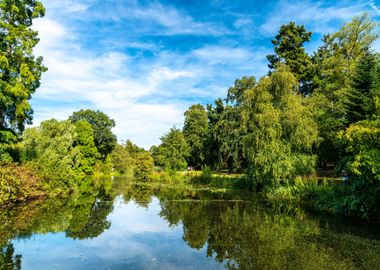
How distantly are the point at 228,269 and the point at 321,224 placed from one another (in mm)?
6957

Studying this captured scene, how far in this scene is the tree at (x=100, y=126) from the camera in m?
57.7

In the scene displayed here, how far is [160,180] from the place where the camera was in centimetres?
3819

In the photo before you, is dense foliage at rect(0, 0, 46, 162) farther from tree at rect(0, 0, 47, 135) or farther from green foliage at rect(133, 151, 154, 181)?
Result: green foliage at rect(133, 151, 154, 181)

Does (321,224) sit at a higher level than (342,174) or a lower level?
lower

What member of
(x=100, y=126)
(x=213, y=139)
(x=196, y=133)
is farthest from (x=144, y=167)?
(x=100, y=126)

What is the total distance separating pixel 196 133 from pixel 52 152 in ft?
112

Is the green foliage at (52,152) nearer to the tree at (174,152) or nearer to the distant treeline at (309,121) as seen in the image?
the tree at (174,152)

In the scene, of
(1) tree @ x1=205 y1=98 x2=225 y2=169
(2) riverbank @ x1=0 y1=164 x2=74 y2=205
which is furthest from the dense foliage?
(1) tree @ x1=205 y1=98 x2=225 y2=169

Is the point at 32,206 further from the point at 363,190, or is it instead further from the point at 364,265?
the point at 363,190

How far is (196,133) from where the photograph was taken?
180 feet

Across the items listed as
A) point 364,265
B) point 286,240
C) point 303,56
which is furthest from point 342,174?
point 303,56

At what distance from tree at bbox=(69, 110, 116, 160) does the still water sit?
4384cm

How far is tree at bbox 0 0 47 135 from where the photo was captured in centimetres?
1717

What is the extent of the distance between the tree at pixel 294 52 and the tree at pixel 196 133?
1733cm
